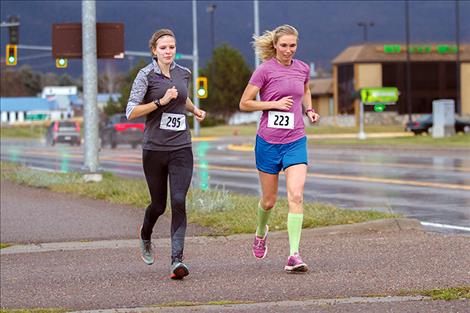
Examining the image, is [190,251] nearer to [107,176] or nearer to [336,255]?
[336,255]

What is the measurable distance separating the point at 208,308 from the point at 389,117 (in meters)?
80.4

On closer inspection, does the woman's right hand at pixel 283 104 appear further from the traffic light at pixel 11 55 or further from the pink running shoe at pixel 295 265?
the traffic light at pixel 11 55

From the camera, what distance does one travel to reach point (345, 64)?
285 feet

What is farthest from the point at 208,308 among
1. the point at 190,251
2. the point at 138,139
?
the point at 138,139

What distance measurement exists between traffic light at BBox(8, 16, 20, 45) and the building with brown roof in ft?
112

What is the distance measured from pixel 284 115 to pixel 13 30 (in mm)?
48698

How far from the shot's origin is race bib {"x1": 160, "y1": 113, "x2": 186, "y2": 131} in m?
9.66

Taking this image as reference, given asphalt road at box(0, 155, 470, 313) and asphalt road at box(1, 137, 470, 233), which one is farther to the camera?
asphalt road at box(1, 137, 470, 233)

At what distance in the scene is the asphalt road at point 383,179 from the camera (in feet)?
53.7

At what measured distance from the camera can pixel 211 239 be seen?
12.7 metres

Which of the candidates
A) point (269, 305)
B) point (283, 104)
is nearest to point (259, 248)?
point (283, 104)

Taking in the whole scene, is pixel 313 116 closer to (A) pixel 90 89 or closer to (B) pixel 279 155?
(B) pixel 279 155

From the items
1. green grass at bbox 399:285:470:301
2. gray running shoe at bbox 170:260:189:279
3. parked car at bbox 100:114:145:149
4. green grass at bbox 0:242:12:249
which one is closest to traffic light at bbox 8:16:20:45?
parked car at bbox 100:114:145:149

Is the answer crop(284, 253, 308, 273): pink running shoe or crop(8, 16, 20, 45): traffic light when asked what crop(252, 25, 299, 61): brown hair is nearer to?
crop(284, 253, 308, 273): pink running shoe
